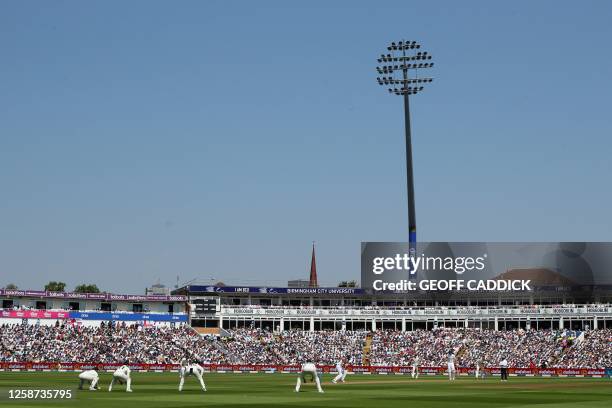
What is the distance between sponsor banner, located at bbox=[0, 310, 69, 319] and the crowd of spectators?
8.44 ft

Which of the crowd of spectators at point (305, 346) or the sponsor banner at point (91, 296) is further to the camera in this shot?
the sponsor banner at point (91, 296)

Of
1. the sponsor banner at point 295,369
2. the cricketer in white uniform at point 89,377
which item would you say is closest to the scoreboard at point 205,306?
the sponsor banner at point 295,369

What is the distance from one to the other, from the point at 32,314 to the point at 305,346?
3440 centimetres

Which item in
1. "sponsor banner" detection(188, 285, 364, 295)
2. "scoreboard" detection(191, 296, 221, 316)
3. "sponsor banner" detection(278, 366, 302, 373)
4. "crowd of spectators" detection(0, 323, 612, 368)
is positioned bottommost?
"sponsor banner" detection(278, 366, 302, 373)

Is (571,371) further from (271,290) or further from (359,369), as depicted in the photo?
(271,290)

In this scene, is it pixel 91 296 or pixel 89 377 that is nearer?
pixel 89 377

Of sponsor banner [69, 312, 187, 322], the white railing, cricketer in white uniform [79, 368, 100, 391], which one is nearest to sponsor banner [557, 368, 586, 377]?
the white railing

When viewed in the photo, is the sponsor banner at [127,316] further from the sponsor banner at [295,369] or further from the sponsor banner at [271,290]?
the sponsor banner at [295,369]

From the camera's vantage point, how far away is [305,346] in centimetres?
11338

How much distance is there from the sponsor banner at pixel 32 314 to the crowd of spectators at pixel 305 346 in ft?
8.44

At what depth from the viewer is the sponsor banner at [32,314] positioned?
115938 mm

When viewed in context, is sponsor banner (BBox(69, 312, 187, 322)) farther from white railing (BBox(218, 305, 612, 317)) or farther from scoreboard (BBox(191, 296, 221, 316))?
white railing (BBox(218, 305, 612, 317))

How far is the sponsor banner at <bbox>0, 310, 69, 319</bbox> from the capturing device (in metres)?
116

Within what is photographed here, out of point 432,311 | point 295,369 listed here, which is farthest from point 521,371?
point 432,311
